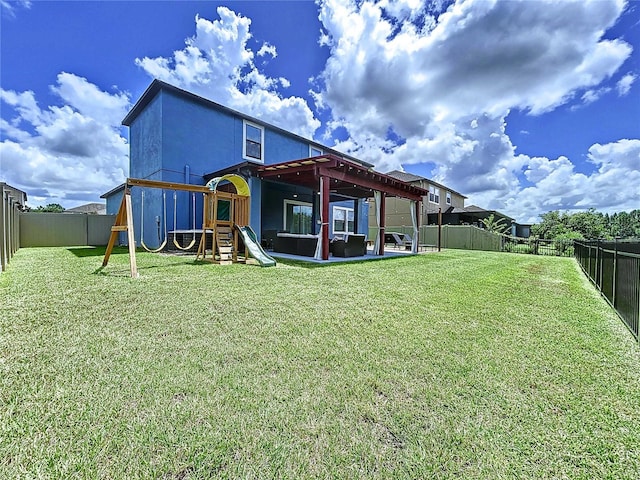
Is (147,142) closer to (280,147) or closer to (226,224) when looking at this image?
(280,147)

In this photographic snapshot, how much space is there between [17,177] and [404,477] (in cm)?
3446

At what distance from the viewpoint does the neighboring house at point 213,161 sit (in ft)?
32.9

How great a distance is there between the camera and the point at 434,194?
26438 millimetres

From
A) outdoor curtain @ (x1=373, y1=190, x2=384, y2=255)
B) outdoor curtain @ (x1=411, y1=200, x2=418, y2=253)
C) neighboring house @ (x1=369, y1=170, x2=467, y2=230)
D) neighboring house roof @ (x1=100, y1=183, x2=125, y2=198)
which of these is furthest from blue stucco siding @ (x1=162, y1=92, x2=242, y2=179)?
neighboring house @ (x1=369, y1=170, x2=467, y2=230)

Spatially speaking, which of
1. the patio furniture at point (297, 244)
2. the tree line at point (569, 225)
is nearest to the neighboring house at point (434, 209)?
the tree line at point (569, 225)

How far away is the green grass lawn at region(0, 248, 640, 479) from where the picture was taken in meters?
1.42

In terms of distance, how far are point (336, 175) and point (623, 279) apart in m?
6.98

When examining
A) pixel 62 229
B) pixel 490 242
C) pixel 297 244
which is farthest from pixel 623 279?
pixel 62 229

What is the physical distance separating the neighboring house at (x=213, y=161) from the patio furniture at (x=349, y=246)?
607 millimetres

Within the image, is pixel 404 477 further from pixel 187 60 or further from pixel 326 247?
pixel 187 60

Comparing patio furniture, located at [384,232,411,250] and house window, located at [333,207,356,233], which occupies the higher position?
house window, located at [333,207,356,233]

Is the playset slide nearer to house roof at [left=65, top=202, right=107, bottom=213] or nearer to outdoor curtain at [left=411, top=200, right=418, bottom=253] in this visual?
outdoor curtain at [left=411, top=200, right=418, bottom=253]

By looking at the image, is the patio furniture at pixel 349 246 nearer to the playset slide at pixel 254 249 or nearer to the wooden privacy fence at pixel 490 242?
the playset slide at pixel 254 249

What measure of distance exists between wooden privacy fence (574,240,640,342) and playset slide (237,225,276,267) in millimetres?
6608
